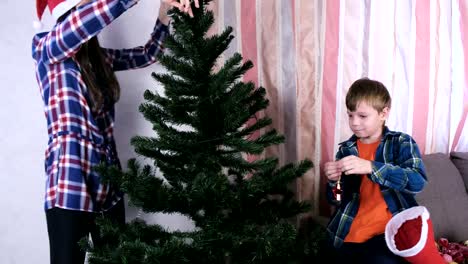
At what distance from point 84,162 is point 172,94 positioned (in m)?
0.36

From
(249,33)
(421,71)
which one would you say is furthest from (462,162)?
(249,33)

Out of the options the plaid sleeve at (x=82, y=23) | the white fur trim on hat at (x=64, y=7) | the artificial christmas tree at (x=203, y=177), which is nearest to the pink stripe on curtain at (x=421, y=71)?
the artificial christmas tree at (x=203, y=177)

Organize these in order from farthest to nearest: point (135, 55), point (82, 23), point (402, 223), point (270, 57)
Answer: point (270, 57), point (135, 55), point (402, 223), point (82, 23)

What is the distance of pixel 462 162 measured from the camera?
180cm

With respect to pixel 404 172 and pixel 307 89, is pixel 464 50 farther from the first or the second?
pixel 404 172

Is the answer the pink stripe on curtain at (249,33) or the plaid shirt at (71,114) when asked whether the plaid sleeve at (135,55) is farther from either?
the pink stripe on curtain at (249,33)

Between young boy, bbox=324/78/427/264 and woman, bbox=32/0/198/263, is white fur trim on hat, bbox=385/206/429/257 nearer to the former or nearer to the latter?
young boy, bbox=324/78/427/264

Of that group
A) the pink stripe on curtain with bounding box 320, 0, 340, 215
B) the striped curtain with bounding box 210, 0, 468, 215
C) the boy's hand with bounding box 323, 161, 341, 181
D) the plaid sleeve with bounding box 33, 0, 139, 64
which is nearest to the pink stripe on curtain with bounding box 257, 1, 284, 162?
the striped curtain with bounding box 210, 0, 468, 215

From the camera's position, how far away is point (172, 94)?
3.40ft

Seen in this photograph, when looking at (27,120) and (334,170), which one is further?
(27,120)

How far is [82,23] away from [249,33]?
0.87m

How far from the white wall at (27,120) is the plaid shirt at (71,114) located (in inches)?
18.9

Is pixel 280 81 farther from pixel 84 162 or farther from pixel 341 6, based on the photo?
pixel 84 162

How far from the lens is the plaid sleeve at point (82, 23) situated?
1.07m
